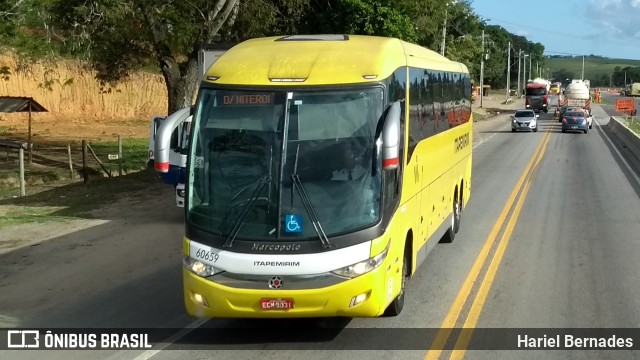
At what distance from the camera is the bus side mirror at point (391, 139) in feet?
23.1

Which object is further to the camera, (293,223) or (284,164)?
(284,164)

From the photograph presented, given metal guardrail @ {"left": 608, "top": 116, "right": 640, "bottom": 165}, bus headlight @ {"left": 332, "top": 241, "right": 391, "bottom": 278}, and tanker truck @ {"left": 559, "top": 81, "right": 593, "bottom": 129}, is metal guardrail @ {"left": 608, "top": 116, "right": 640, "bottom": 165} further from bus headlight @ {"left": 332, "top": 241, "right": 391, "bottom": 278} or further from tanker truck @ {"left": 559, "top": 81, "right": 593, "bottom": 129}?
bus headlight @ {"left": 332, "top": 241, "right": 391, "bottom": 278}

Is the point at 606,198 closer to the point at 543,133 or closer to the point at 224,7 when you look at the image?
the point at 224,7

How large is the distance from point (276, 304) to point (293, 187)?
1.09 metres

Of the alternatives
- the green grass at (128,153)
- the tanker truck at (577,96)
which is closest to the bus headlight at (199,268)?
the green grass at (128,153)

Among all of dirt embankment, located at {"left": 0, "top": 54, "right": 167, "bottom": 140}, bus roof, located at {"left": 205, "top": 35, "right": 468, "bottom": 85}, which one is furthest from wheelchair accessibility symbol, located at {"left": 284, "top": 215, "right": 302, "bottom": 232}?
dirt embankment, located at {"left": 0, "top": 54, "right": 167, "bottom": 140}

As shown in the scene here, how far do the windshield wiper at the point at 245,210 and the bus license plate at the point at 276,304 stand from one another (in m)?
0.62

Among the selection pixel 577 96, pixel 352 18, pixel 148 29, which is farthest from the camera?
pixel 577 96

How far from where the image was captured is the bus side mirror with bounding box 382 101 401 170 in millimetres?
7047

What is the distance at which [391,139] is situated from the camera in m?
7.05

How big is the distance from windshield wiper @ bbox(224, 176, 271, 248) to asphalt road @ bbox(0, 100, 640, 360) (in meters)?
1.14

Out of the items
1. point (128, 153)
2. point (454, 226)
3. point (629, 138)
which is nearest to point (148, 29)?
point (128, 153)

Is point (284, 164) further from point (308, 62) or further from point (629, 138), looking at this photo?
point (629, 138)

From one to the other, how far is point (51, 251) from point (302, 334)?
6.67m
